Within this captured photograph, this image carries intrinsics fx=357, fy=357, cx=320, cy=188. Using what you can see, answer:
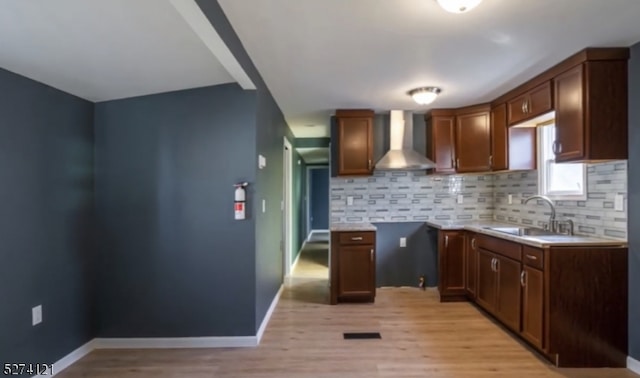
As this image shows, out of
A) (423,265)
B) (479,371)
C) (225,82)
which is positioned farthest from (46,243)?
(423,265)

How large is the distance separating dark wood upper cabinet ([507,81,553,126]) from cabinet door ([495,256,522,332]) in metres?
1.31

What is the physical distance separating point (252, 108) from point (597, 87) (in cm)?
253

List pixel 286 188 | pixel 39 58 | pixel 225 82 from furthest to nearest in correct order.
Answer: pixel 286 188 → pixel 225 82 → pixel 39 58

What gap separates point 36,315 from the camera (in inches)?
91.3

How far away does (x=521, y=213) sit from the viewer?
12.7 ft

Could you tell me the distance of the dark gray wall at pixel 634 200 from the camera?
95.2 inches

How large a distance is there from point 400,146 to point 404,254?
1360 millimetres

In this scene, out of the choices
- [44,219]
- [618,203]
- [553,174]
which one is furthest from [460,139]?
[44,219]

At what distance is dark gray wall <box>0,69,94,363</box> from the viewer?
211 centimetres

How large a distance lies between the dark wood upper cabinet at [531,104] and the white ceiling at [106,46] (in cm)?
253

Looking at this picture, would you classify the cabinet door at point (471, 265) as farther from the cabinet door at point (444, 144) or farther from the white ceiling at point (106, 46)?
the white ceiling at point (106, 46)

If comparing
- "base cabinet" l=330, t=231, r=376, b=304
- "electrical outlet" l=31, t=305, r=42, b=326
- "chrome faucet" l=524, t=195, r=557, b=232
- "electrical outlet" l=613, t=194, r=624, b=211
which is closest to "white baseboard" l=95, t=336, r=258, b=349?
"electrical outlet" l=31, t=305, r=42, b=326

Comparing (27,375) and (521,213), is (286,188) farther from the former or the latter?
(27,375)

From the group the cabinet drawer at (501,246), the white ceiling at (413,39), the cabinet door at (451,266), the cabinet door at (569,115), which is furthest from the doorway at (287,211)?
the cabinet door at (569,115)
